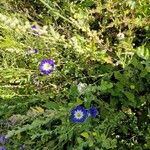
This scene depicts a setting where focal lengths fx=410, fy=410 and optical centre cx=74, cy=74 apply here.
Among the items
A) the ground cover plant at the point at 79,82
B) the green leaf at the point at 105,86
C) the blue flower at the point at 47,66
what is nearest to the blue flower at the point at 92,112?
the ground cover plant at the point at 79,82

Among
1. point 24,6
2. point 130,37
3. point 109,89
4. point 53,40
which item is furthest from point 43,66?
point 24,6

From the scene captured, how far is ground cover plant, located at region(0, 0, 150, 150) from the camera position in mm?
2215

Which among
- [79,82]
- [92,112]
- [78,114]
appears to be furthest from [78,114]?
[79,82]

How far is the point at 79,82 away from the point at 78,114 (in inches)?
15.1

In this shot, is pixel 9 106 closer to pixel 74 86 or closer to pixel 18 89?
pixel 18 89

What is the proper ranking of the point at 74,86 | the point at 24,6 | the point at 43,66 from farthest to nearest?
the point at 24,6 → the point at 43,66 → the point at 74,86

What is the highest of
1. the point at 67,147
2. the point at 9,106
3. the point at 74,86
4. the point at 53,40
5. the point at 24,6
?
the point at 24,6

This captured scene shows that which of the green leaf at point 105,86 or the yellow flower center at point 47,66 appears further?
the yellow flower center at point 47,66

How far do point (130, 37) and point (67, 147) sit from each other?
776mm

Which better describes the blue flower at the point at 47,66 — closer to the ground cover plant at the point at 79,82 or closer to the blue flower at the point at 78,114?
the ground cover plant at the point at 79,82

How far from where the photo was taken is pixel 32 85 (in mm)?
2578

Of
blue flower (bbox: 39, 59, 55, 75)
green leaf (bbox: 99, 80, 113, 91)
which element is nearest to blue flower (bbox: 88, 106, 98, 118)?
green leaf (bbox: 99, 80, 113, 91)

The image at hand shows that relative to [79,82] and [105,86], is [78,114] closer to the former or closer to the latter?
[105,86]

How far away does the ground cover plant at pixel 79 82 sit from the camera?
221 cm
